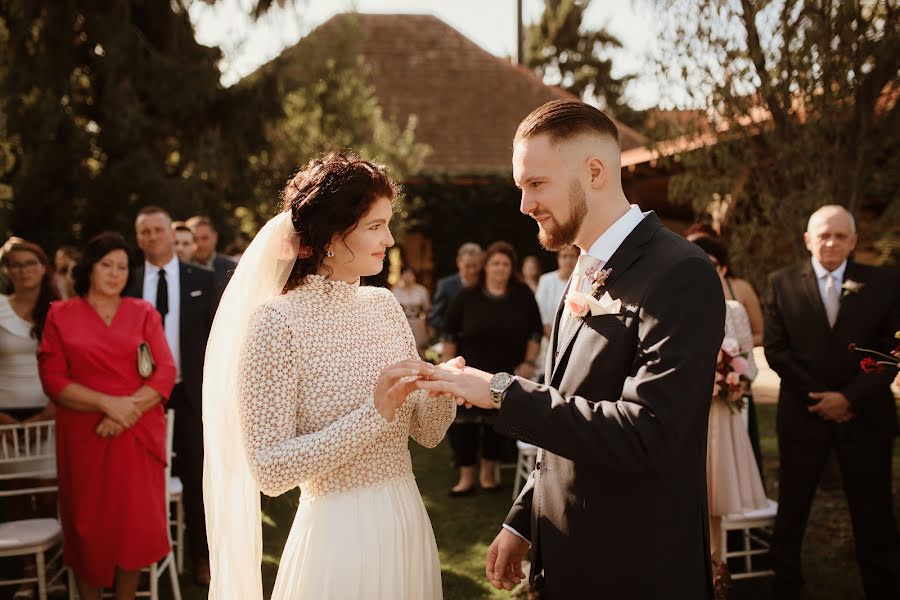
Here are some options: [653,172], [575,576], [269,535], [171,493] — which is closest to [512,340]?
[269,535]

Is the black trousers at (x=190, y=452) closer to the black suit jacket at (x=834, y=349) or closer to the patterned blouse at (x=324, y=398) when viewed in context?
the patterned blouse at (x=324, y=398)

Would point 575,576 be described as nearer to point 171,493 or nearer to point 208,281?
point 171,493

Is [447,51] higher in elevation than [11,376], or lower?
higher

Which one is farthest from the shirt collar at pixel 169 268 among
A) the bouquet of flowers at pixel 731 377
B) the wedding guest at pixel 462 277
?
the bouquet of flowers at pixel 731 377

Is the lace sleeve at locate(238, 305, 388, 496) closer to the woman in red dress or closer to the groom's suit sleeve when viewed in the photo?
the groom's suit sleeve

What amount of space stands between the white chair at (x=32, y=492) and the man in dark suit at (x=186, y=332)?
2.63ft

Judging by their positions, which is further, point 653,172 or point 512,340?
point 653,172

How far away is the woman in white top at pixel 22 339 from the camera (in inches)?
199

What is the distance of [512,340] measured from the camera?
6.80m

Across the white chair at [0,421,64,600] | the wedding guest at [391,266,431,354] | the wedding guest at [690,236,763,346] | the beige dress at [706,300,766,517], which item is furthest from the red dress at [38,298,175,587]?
the wedding guest at [391,266,431,354]

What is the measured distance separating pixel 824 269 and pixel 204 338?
394 centimetres

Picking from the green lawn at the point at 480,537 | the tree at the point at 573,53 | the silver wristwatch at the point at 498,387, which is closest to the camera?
the silver wristwatch at the point at 498,387

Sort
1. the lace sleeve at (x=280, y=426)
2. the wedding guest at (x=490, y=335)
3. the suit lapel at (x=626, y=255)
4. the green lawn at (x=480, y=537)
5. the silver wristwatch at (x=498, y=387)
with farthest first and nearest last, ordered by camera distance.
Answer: the wedding guest at (x=490, y=335) < the green lawn at (x=480, y=537) < the lace sleeve at (x=280, y=426) < the suit lapel at (x=626, y=255) < the silver wristwatch at (x=498, y=387)

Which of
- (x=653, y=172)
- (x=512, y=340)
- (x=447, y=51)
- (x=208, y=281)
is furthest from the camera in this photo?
(x=447, y=51)
